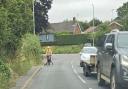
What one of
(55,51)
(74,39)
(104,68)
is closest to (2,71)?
(104,68)

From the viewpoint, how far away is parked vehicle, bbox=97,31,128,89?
16875 millimetres

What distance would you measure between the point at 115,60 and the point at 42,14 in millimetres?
66493

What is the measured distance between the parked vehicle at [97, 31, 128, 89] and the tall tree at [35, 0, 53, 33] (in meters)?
60.9

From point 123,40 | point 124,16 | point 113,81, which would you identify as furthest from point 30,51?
point 124,16

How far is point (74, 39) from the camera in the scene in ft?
365

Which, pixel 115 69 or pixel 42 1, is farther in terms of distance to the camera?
pixel 42 1

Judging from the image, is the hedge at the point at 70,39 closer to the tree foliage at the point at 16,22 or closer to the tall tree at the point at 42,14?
the tall tree at the point at 42,14

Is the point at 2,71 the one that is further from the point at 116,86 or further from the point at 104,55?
the point at 116,86

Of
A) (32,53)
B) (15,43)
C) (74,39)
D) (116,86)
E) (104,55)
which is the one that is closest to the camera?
(116,86)

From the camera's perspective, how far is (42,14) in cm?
8356

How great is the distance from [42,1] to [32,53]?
38003mm

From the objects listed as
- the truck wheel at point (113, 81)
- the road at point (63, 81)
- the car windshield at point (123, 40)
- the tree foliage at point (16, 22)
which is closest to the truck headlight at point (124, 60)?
the truck wheel at point (113, 81)

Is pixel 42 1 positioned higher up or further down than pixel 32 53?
higher up

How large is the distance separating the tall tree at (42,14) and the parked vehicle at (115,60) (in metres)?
60.9
